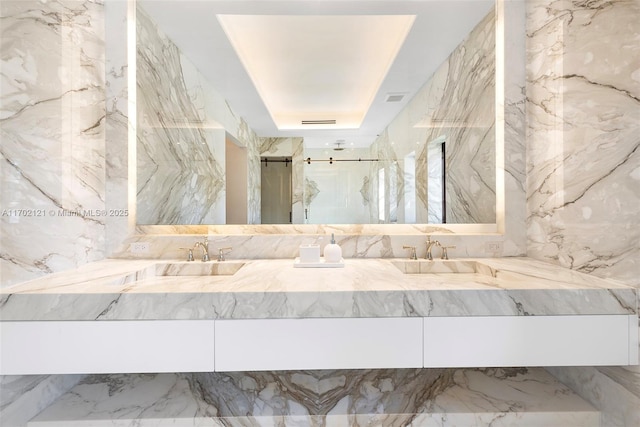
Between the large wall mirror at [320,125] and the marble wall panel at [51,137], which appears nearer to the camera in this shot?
the marble wall panel at [51,137]

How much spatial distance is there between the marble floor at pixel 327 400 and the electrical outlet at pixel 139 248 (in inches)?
25.8

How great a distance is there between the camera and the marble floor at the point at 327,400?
57.6 inches

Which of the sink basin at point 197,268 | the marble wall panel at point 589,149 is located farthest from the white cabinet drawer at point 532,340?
the sink basin at point 197,268

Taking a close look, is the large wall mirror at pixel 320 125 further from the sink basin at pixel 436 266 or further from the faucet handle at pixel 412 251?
the sink basin at pixel 436 266

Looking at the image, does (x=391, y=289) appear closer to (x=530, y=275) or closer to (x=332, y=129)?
(x=530, y=275)

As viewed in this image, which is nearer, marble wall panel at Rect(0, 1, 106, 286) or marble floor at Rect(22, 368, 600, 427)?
marble wall panel at Rect(0, 1, 106, 286)

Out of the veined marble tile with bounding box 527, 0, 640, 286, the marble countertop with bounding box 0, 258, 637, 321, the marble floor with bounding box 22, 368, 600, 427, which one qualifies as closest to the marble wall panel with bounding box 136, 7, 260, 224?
the marble countertop with bounding box 0, 258, 637, 321

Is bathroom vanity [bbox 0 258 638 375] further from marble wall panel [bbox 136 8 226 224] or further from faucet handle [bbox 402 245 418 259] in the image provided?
marble wall panel [bbox 136 8 226 224]

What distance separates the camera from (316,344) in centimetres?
121

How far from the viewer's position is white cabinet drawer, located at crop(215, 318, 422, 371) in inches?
47.6

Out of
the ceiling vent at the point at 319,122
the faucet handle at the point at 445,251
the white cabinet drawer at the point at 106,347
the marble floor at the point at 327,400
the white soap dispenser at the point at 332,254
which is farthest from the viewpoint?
the ceiling vent at the point at 319,122

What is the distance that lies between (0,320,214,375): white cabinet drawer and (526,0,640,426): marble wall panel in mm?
1611

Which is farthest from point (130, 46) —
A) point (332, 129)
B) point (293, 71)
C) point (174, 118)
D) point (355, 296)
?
point (355, 296)

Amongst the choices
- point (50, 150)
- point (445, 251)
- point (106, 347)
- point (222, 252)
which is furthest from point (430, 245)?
point (50, 150)
